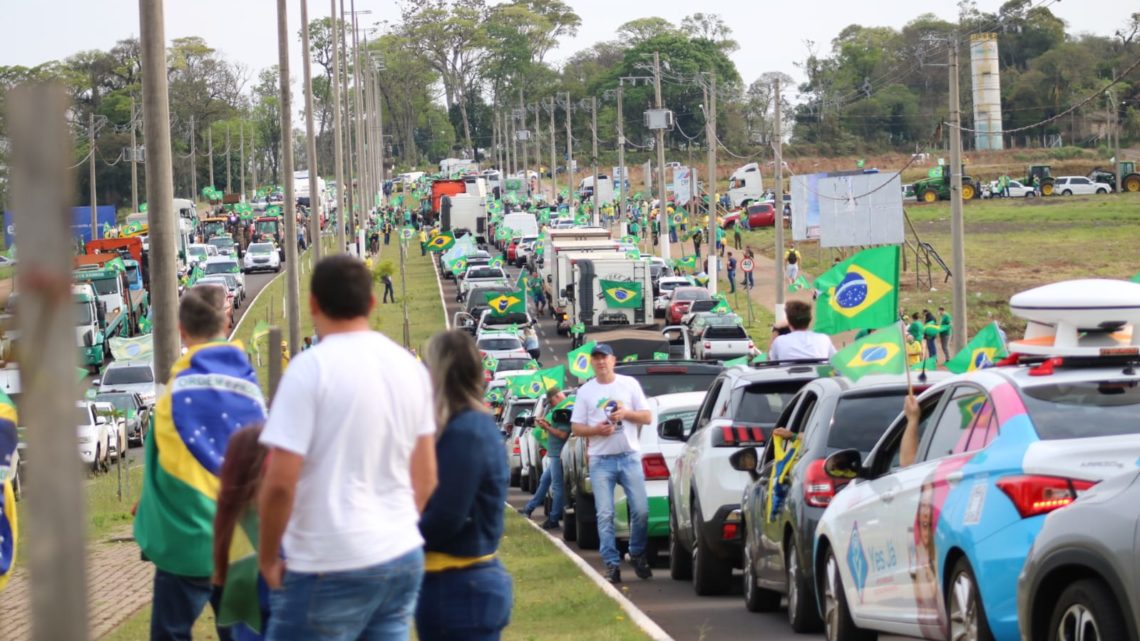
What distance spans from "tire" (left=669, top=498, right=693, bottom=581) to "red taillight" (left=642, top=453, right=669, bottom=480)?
2.72 ft

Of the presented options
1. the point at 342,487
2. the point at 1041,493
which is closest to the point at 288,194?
the point at 1041,493

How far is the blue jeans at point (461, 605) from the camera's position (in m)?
6.26

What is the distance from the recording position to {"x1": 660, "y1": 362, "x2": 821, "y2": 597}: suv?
1289 cm

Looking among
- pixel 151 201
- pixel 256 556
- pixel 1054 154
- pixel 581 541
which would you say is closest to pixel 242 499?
pixel 256 556

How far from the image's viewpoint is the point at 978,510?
747 cm

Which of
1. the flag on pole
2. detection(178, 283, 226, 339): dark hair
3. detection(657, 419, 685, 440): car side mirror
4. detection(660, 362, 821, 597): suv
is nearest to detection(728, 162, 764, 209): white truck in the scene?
the flag on pole

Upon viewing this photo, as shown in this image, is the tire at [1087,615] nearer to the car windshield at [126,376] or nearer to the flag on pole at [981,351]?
the flag on pole at [981,351]

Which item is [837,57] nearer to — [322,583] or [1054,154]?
[1054,154]

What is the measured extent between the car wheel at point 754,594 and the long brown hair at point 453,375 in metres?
5.94

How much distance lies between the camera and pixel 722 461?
12.9 m

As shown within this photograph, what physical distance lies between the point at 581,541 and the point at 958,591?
9.32 m

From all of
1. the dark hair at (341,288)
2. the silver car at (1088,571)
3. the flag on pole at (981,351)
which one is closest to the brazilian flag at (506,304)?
the flag on pole at (981,351)

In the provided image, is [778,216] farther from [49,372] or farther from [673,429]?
[49,372]

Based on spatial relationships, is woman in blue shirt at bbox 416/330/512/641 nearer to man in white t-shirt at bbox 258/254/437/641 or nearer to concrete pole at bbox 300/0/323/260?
man in white t-shirt at bbox 258/254/437/641
